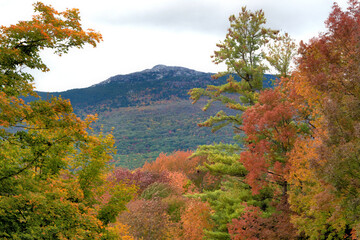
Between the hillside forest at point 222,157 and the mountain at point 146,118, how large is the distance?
3907 inches

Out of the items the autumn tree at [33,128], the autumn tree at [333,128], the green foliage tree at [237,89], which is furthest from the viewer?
the green foliage tree at [237,89]

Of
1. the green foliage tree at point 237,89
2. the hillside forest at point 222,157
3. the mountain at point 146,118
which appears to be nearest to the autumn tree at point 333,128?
the hillside forest at point 222,157

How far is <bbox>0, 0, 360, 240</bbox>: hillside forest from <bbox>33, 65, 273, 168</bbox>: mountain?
9923 centimetres

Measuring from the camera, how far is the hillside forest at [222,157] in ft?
29.2

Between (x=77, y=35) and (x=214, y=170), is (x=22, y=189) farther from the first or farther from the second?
(x=214, y=170)

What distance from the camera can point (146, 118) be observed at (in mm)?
166750

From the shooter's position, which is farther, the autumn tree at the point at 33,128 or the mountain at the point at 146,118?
the mountain at the point at 146,118

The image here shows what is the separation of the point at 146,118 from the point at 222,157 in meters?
145

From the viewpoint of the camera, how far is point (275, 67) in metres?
25.5

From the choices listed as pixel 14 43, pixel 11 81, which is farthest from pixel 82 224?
pixel 14 43

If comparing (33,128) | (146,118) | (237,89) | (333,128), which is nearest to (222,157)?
(237,89)

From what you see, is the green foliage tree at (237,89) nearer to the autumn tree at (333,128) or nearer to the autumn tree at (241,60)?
the autumn tree at (241,60)

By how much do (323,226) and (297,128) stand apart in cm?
570

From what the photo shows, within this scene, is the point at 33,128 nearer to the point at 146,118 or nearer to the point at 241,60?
the point at 241,60
